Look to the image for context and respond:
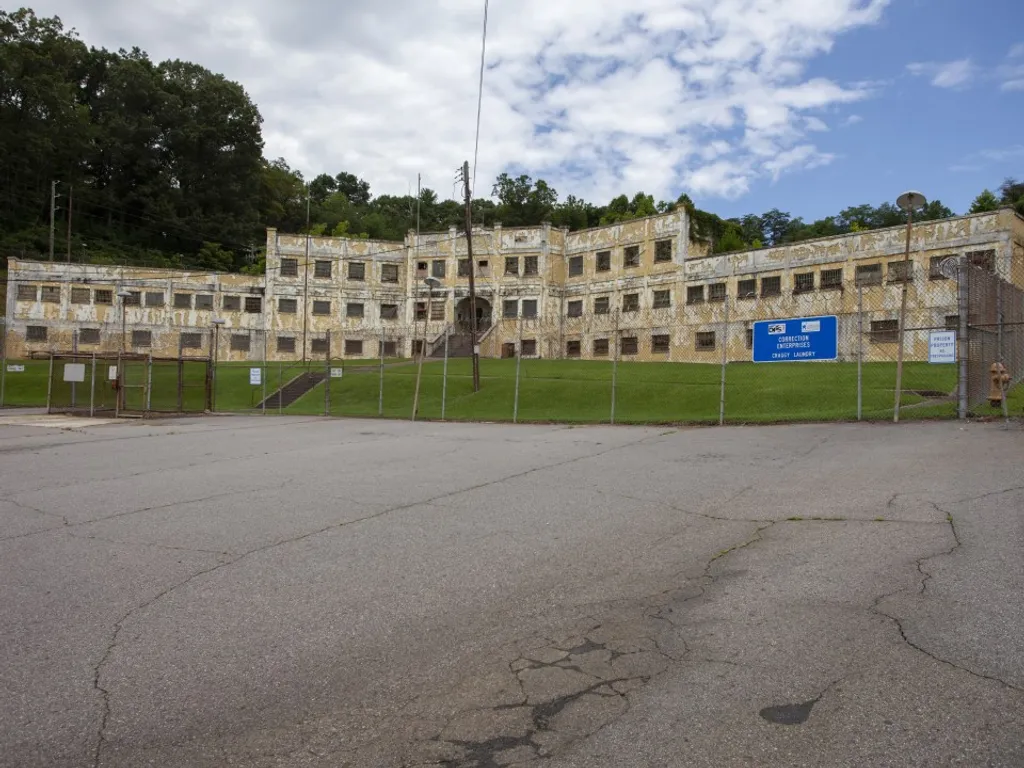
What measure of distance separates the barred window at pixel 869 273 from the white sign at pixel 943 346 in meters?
25.3

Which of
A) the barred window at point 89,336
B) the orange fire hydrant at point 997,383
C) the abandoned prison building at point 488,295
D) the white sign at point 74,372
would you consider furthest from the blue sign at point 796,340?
the barred window at point 89,336

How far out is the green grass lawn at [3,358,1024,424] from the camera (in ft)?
60.6

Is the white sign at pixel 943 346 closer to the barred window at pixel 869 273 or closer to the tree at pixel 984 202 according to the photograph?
the barred window at pixel 869 273

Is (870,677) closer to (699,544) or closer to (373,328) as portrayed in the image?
(699,544)

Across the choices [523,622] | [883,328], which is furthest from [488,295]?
[523,622]

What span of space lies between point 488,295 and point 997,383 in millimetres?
41548

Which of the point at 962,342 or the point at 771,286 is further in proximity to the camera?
the point at 771,286

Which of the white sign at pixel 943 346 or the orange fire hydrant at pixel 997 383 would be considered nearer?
the orange fire hydrant at pixel 997 383

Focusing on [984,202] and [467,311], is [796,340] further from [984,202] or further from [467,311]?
[984,202]

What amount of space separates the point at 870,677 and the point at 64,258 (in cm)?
7737

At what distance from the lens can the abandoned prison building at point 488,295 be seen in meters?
40.8

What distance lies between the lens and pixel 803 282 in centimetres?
4116

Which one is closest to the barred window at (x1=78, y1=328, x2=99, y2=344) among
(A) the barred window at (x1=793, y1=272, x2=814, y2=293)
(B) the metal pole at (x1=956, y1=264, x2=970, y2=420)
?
(A) the barred window at (x1=793, y1=272, x2=814, y2=293)

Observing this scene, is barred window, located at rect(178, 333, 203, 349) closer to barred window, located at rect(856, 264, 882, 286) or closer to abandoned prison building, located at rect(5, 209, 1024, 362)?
abandoned prison building, located at rect(5, 209, 1024, 362)
